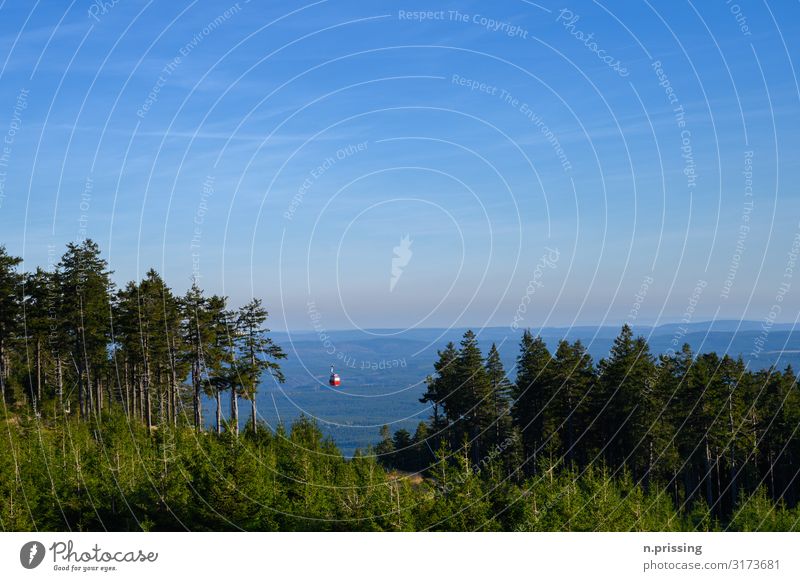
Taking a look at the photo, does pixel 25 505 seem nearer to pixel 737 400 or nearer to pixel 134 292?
pixel 134 292

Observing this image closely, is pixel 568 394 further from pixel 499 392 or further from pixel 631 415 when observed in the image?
pixel 499 392

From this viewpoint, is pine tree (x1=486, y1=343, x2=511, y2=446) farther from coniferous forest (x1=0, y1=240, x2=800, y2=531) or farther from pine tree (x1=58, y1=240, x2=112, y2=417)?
pine tree (x1=58, y1=240, x2=112, y2=417)

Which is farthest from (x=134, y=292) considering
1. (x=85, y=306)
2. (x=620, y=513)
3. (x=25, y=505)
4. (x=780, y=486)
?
(x=780, y=486)

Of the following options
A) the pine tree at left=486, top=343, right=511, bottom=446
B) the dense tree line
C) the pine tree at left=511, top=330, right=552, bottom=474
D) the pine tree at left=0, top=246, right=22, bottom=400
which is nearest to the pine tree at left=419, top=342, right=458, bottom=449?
the dense tree line

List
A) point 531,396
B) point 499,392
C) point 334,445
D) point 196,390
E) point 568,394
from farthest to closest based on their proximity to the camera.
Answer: point 531,396, point 499,392, point 568,394, point 196,390, point 334,445

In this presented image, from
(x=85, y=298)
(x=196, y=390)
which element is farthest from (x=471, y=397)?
(x=85, y=298)

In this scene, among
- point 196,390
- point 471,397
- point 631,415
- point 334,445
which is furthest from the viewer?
point 471,397
